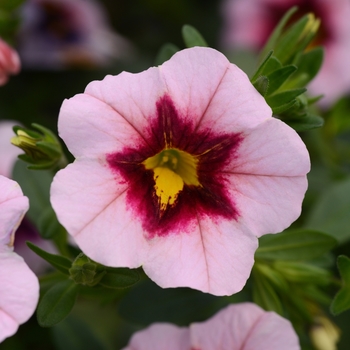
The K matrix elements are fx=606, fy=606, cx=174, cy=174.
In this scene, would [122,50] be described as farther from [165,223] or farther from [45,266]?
[165,223]

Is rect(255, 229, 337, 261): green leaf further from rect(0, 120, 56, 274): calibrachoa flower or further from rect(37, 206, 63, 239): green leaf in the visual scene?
rect(0, 120, 56, 274): calibrachoa flower

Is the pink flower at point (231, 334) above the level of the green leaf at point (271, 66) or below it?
below

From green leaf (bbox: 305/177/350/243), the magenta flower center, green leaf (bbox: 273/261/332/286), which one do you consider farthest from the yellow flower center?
green leaf (bbox: 305/177/350/243)

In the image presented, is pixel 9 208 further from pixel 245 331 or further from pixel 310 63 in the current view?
pixel 310 63

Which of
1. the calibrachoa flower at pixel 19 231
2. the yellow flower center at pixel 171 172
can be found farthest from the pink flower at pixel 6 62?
the yellow flower center at pixel 171 172

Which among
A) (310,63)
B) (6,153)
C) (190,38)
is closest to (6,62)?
(6,153)

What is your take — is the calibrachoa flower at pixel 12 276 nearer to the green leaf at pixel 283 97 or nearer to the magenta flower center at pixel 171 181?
the magenta flower center at pixel 171 181

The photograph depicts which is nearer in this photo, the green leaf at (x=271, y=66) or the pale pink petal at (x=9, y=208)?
the pale pink petal at (x=9, y=208)
